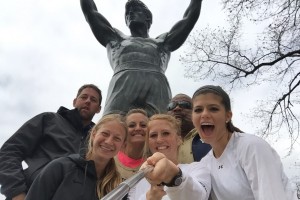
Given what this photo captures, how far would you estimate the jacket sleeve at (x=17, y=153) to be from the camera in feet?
7.80

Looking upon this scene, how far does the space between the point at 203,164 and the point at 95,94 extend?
1528 mm

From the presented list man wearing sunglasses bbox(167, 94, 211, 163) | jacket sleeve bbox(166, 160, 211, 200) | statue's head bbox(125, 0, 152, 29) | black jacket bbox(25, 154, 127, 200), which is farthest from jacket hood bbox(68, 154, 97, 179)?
statue's head bbox(125, 0, 152, 29)

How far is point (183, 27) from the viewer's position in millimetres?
5336

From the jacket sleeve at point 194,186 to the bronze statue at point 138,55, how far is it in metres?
2.95

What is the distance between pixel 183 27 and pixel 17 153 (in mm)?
3406

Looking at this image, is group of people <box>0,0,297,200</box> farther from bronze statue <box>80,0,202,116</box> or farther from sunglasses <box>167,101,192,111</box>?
bronze statue <box>80,0,202,116</box>

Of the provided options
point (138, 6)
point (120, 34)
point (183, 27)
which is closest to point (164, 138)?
point (183, 27)

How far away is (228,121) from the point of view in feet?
6.67

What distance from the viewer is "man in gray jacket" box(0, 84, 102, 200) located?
2396 millimetres

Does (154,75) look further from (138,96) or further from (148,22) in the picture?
(148,22)

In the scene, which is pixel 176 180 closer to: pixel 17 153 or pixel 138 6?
pixel 17 153

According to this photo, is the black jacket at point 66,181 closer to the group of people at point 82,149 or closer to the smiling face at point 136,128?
the group of people at point 82,149

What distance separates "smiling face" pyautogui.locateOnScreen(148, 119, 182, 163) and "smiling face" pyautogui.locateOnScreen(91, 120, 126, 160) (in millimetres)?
197

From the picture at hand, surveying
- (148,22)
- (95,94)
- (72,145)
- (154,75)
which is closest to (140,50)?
(154,75)
